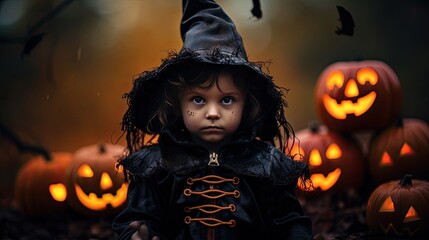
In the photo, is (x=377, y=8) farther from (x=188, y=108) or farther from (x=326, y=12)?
(x=188, y=108)

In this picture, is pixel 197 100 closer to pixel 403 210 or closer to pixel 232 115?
pixel 232 115

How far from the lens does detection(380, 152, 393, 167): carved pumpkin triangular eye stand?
4.43 meters

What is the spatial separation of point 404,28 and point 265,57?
1544 millimetres

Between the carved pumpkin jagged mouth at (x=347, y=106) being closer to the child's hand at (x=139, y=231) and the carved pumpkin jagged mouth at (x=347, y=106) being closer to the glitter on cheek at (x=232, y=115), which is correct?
the glitter on cheek at (x=232, y=115)

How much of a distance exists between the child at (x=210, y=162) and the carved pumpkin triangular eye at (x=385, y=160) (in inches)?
59.0

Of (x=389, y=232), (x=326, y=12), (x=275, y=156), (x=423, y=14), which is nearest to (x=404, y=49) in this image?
(x=326, y=12)

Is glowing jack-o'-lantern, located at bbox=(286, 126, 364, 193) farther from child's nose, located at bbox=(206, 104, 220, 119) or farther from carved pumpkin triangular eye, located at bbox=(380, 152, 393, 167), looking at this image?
child's nose, located at bbox=(206, 104, 220, 119)

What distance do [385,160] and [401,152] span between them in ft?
0.46

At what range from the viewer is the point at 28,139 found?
241 inches

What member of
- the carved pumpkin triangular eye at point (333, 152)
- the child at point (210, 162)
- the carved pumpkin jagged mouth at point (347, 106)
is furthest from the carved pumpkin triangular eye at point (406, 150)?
the child at point (210, 162)

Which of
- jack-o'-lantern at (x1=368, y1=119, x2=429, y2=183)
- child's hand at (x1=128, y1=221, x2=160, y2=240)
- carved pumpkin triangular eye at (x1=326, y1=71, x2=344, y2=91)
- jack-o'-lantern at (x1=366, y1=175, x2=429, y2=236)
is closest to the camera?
child's hand at (x1=128, y1=221, x2=160, y2=240)

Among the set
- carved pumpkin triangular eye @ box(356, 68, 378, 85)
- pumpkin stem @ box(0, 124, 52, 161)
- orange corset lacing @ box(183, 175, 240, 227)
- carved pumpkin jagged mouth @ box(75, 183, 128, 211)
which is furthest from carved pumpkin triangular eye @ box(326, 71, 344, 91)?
pumpkin stem @ box(0, 124, 52, 161)

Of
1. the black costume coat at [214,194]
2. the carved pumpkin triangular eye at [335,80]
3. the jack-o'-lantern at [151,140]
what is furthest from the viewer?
the carved pumpkin triangular eye at [335,80]

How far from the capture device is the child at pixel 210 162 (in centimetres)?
294
